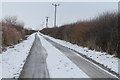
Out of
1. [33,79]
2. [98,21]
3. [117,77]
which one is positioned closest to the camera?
[33,79]

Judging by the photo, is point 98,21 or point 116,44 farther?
point 98,21

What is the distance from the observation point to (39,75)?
9.78 meters

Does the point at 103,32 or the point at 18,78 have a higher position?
the point at 103,32

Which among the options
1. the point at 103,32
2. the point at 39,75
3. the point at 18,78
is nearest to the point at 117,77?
the point at 39,75

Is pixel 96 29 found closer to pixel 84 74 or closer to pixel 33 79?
pixel 84 74

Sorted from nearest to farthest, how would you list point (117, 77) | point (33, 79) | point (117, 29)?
point (33, 79) → point (117, 77) → point (117, 29)

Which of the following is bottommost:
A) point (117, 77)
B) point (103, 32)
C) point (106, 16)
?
point (117, 77)

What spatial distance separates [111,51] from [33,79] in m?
11.0

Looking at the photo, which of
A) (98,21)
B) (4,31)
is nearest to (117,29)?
(98,21)

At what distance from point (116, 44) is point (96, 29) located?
5.91 m

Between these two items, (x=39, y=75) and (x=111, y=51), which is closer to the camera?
(x=39, y=75)

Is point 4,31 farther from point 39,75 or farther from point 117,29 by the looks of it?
point 39,75

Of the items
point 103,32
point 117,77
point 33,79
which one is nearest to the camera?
point 33,79

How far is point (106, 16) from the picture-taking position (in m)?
21.2
